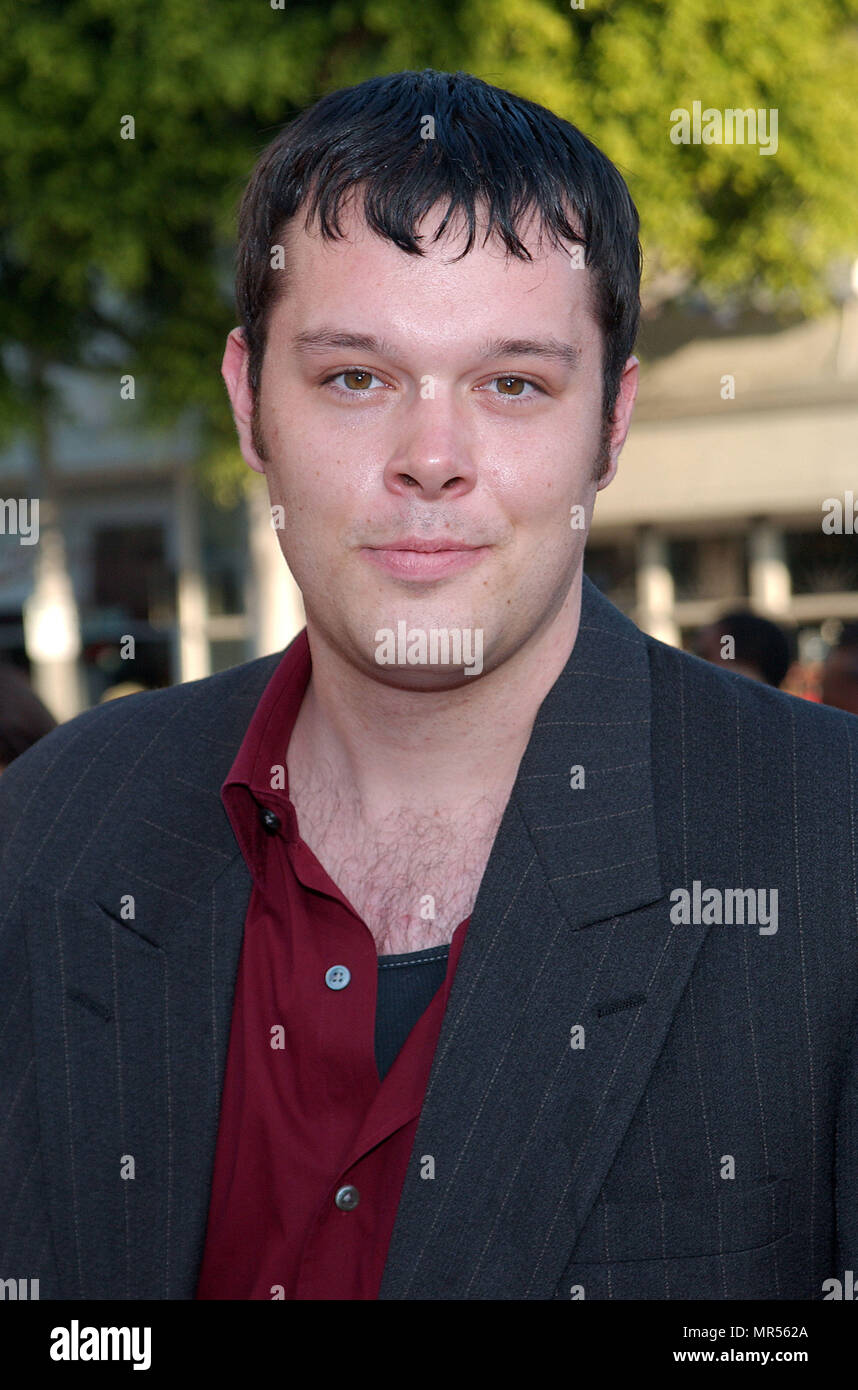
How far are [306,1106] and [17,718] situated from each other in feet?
8.90

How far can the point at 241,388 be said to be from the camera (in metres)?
2.39

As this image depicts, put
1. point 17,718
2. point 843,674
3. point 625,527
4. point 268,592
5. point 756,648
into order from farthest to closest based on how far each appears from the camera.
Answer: point 625,527 < point 268,592 < point 756,648 < point 843,674 < point 17,718

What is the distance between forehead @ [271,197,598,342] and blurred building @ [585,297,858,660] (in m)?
11.6

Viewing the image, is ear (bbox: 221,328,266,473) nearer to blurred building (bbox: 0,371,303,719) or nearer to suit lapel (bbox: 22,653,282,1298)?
suit lapel (bbox: 22,653,282,1298)

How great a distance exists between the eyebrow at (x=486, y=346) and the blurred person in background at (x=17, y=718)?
103 inches

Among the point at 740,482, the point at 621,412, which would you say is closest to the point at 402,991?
the point at 621,412

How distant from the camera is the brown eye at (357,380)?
6.63 ft

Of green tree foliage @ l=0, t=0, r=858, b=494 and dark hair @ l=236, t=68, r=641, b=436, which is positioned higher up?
green tree foliage @ l=0, t=0, r=858, b=494

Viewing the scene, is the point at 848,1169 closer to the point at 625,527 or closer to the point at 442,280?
the point at 442,280

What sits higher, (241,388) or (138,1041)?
(241,388)

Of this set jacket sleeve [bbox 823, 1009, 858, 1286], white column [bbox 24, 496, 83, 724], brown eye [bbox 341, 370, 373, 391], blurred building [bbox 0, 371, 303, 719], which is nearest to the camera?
jacket sleeve [bbox 823, 1009, 858, 1286]

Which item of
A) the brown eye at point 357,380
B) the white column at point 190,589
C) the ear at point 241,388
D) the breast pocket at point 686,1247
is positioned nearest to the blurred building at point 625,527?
the white column at point 190,589

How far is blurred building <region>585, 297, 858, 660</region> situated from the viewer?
13508 mm

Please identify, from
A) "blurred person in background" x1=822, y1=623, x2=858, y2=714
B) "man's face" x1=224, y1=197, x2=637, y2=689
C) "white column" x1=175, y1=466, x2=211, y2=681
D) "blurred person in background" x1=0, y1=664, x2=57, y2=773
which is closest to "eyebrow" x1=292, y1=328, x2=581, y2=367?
"man's face" x1=224, y1=197, x2=637, y2=689
